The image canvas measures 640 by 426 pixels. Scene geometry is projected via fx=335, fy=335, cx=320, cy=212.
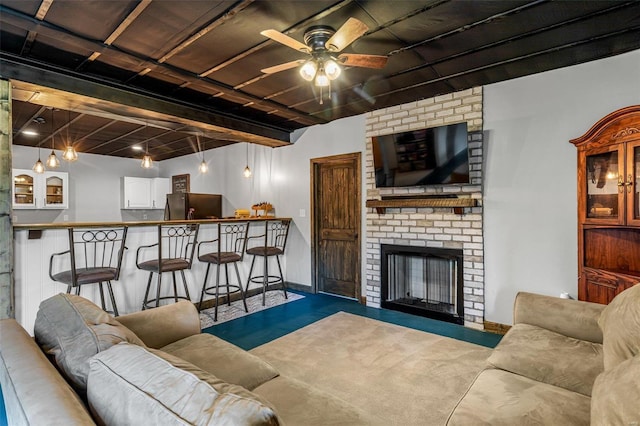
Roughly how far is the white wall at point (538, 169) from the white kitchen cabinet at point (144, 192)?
277 inches

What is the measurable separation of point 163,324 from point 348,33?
7.30ft

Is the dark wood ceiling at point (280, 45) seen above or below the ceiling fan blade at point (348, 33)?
→ above

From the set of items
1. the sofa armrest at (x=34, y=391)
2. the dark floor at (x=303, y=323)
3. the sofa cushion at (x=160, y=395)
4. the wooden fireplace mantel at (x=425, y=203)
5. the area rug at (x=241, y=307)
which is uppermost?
the wooden fireplace mantel at (x=425, y=203)

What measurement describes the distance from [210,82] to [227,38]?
3.10 ft

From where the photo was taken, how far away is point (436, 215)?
3.98 m

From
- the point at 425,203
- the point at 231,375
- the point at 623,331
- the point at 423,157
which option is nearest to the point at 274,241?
the point at 425,203

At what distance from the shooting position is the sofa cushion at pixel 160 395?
28.7 inches

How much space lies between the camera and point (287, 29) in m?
2.57

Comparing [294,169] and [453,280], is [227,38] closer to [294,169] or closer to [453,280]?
[294,169]

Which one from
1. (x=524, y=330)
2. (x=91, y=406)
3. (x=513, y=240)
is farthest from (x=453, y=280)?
(x=91, y=406)

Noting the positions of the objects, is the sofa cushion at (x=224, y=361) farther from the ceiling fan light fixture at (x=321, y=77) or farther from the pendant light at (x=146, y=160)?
the pendant light at (x=146, y=160)

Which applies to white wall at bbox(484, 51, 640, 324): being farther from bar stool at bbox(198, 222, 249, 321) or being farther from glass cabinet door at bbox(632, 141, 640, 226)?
bar stool at bbox(198, 222, 249, 321)

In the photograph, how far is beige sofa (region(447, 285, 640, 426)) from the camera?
43.4 inches

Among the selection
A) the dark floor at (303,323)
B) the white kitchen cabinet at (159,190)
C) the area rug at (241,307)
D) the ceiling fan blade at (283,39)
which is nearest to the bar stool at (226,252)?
the area rug at (241,307)
